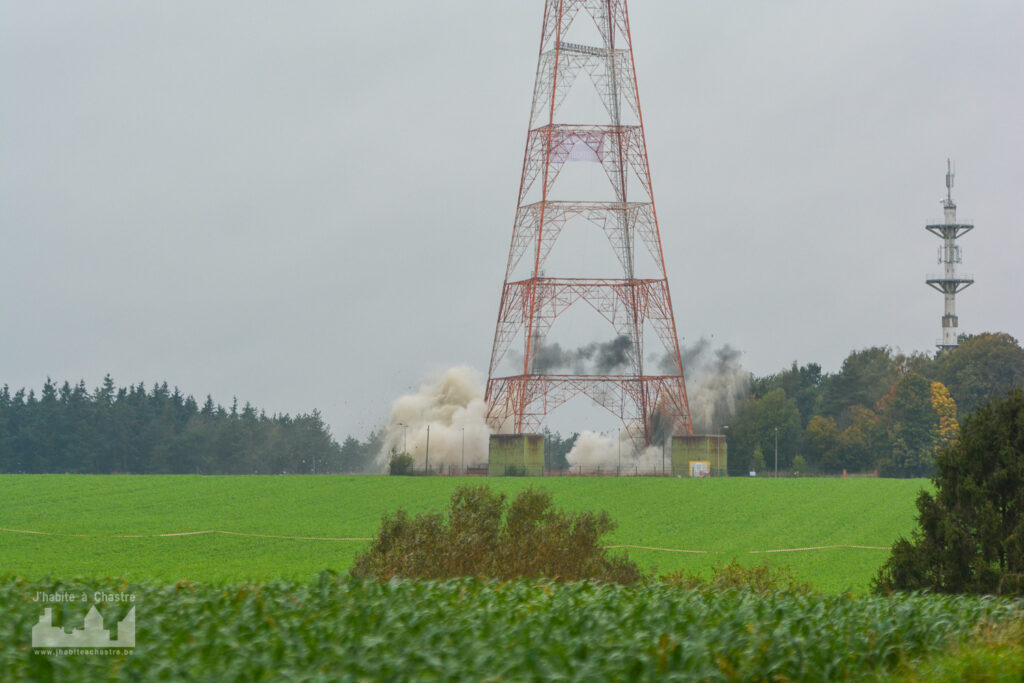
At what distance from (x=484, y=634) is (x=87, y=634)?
139 inches

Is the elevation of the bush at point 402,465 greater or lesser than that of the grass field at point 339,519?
greater

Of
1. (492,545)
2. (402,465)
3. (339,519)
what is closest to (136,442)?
(402,465)

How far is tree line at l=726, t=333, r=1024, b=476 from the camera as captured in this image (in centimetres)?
9706

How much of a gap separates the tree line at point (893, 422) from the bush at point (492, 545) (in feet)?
231

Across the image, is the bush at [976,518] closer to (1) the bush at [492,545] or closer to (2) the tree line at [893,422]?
(1) the bush at [492,545]

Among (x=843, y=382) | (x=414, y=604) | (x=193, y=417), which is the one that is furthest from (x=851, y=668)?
(x=193, y=417)

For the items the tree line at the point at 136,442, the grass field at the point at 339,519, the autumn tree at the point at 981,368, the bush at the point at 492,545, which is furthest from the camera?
the tree line at the point at 136,442

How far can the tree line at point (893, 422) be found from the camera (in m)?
97.1

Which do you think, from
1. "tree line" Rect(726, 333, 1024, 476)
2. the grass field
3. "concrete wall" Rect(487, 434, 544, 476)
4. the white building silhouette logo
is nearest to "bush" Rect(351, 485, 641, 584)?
the grass field

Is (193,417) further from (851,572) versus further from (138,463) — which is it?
(851,572)

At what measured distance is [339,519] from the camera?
55250 millimetres

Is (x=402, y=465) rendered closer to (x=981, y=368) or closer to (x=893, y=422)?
(x=893, y=422)

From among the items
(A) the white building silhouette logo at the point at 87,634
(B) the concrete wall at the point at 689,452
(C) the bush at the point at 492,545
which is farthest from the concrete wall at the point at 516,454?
(A) the white building silhouette logo at the point at 87,634

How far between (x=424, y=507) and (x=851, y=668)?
4536 centimetres
